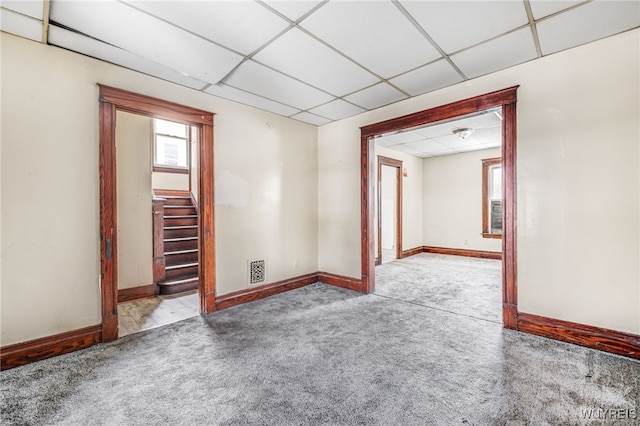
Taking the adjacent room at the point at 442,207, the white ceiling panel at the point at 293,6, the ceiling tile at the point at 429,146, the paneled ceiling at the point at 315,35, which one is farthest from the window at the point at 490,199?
the white ceiling panel at the point at 293,6

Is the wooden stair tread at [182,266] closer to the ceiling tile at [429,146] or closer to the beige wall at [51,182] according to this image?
the beige wall at [51,182]

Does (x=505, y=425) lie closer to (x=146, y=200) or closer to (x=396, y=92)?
(x=396, y=92)

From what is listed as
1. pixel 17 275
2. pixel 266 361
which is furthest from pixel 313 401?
pixel 17 275

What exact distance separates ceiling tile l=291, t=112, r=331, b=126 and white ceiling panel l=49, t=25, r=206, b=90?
154 cm

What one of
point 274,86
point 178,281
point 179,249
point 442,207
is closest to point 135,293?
point 178,281

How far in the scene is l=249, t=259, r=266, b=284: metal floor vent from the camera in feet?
12.5

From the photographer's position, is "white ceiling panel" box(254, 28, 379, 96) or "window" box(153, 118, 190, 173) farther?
"window" box(153, 118, 190, 173)

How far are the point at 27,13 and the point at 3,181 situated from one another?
1.25m

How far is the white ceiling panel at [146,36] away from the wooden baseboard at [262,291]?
2.60 metres

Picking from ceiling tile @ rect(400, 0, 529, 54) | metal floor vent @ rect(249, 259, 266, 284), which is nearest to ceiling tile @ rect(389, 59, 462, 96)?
ceiling tile @ rect(400, 0, 529, 54)

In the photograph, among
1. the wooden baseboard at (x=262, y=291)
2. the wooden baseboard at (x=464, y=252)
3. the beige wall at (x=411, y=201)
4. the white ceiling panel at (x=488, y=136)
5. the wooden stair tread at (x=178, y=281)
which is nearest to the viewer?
the wooden baseboard at (x=262, y=291)

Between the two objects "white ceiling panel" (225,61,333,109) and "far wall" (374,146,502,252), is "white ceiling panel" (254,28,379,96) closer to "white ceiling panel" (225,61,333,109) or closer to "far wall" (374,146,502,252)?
"white ceiling panel" (225,61,333,109)

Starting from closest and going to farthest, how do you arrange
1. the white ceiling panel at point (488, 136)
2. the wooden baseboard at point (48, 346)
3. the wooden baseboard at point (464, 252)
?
the wooden baseboard at point (48, 346), the white ceiling panel at point (488, 136), the wooden baseboard at point (464, 252)

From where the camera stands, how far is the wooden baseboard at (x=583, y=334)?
2277mm
